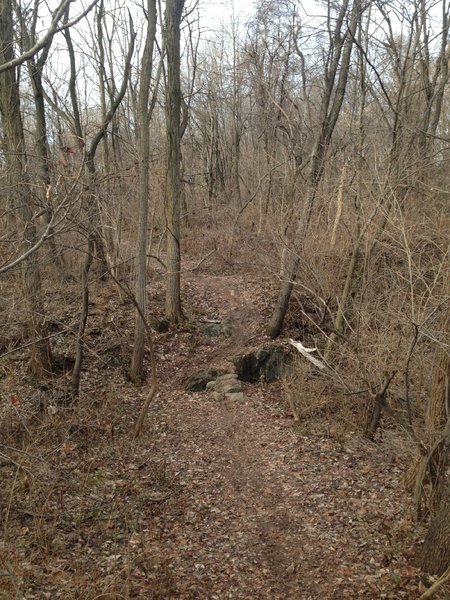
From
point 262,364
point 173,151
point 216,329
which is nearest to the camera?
point 262,364

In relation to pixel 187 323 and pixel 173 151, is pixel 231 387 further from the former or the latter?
pixel 173 151

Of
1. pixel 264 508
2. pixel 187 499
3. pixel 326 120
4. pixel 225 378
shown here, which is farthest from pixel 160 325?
pixel 264 508

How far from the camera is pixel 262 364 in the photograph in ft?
34.8

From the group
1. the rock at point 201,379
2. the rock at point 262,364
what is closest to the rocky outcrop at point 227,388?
the rock at point 201,379

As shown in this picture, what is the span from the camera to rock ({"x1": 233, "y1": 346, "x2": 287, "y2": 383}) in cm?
1041

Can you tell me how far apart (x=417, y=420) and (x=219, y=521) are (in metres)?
3.03

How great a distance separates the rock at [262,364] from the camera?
1041 centimetres

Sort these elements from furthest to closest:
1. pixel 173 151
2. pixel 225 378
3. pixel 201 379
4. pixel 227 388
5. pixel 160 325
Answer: pixel 160 325 → pixel 173 151 → pixel 225 378 → pixel 201 379 → pixel 227 388

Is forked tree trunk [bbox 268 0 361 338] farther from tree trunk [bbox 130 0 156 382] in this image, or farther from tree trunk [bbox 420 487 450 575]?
tree trunk [bbox 420 487 450 575]

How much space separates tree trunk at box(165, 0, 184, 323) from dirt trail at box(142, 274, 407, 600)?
9.59 feet

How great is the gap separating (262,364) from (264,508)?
465 cm

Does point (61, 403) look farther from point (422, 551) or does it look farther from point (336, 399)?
point (422, 551)

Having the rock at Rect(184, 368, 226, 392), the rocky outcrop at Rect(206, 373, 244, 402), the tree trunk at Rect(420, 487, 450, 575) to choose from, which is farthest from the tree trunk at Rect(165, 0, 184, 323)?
the tree trunk at Rect(420, 487, 450, 575)

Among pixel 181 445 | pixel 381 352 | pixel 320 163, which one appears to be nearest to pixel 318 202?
pixel 320 163
